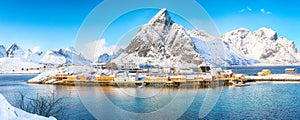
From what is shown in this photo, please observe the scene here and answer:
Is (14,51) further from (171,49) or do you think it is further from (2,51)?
(171,49)

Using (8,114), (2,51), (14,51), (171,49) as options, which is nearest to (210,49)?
(171,49)

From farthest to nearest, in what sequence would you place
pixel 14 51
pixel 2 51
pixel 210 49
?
1. pixel 14 51
2. pixel 2 51
3. pixel 210 49

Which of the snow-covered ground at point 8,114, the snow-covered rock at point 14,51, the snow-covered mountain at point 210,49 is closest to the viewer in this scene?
the snow-covered ground at point 8,114

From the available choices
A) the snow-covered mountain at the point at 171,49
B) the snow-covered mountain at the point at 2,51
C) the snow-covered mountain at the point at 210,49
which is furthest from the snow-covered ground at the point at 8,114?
the snow-covered mountain at the point at 2,51

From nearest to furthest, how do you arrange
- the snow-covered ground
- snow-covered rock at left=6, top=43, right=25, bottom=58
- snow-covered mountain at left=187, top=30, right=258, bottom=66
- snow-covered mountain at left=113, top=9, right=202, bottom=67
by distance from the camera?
the snow-covered ground → snow-covered mountain at left=113, top=9, right=202, bottom=67 → snow-covered mountain at left=187, top=30, right=258, bottom=66 → snow-covered rock at left=6, top=43, right=25, bottom=58

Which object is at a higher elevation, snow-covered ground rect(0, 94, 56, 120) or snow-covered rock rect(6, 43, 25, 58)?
snow-covered rock rect(6, 43, 25, 58)

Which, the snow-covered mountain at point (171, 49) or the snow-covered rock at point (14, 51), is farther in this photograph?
the snow-covered rock at point (14, 51)

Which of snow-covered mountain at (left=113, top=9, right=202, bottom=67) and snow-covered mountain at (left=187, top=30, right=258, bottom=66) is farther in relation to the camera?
snow-covered mountain at (left=187, top=30, right=258, bottom=66)

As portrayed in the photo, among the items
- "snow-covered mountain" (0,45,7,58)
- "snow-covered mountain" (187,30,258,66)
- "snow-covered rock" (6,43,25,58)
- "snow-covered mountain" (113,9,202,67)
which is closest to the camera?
"snow-covered mountain" (113,9,202,67)

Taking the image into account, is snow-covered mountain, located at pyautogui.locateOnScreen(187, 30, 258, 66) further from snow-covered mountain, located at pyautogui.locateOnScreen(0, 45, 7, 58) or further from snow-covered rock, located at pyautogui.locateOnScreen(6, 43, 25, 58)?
snow-covered mountain, located at pyautogui.locateOnScreen(0, 45, 7, 58)

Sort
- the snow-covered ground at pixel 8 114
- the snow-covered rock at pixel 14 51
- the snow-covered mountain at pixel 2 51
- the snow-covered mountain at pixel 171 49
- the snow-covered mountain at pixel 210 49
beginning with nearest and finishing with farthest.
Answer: the snow-covered ground at pixel 8 114 → the snow-covered mountain at pixel 171 49 → the snow-covered mountain at pixel 210 49 → the snow-covered mountain at pixel 2 51 → the snow-covered rock at pixel 14 51

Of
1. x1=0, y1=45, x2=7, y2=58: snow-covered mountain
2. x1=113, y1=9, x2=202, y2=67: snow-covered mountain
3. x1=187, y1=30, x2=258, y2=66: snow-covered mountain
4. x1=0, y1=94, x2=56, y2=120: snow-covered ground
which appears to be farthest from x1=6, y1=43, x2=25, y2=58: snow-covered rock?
x1=0, y1=94, x2=56, y2=120: snow-covered ground

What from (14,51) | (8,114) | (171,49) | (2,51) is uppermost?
(14,51)

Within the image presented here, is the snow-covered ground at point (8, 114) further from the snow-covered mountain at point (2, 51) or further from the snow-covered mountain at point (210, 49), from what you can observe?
the snow-covered mountain at point (2, 51)
